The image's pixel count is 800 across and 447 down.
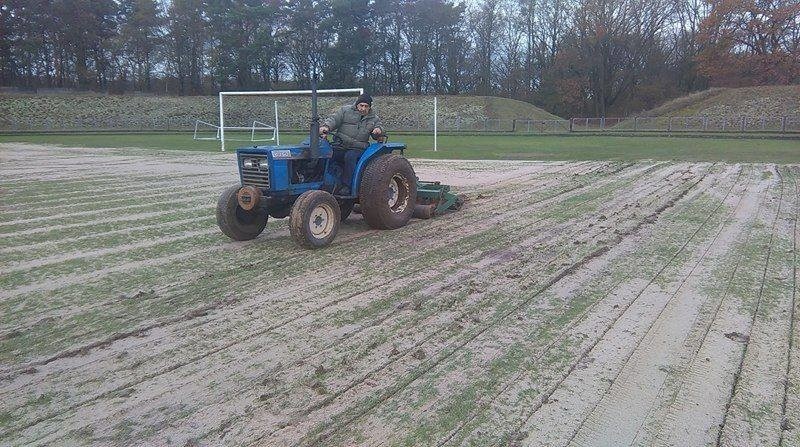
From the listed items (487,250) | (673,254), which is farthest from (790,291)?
(487,250)

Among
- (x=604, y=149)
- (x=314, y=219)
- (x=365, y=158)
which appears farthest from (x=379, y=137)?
(x=604, y=149)

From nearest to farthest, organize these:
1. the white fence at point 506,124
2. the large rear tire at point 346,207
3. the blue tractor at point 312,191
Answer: the blue tractor at point 312,191 → the large rear tire at point 346,207 → the white fence at point 506,124

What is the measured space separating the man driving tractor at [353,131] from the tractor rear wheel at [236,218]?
107 cm

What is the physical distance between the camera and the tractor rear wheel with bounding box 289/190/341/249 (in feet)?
19.6

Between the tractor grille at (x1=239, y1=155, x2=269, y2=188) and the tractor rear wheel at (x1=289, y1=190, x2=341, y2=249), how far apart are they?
0.43 meters

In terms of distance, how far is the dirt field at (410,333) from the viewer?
2.85 m

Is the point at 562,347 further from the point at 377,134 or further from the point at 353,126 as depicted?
the point at 353,126

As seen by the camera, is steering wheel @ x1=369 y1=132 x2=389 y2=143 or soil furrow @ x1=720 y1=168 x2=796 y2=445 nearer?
soil furrow @ x1=720 y1=168 x2=796 y2=445

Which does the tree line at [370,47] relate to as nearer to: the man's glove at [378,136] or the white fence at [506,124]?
the white fence at [506,124]

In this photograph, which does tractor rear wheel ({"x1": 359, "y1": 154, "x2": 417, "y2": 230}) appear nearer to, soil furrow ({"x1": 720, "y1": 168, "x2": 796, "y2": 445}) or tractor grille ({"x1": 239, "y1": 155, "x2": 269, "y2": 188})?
tractor grille ({"x1": 239, "y1": 155, "x2": 269, "y2": 188})

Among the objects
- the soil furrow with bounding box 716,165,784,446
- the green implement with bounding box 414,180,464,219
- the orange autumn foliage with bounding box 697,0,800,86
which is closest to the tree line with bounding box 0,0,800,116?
the orange autumn foliage with bounding box 697,0,800,86

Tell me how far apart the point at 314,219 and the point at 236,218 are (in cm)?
98

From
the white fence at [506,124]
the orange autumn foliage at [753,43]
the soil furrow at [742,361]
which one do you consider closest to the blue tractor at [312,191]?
the soil furrow at [742,361]

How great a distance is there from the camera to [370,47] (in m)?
61.8
